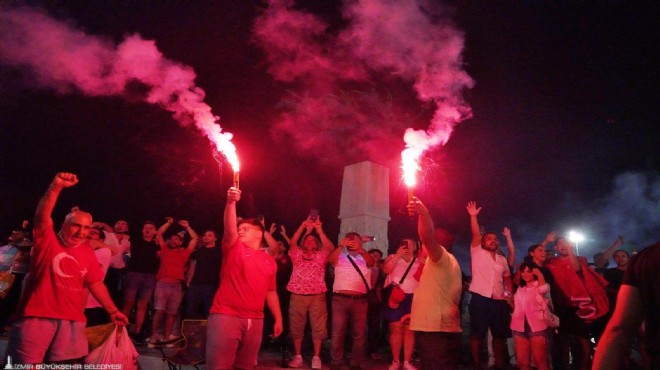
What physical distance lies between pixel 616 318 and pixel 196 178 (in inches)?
614

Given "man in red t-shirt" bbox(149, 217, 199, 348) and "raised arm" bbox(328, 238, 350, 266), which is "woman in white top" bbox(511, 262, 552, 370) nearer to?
"raised arm" bbox(328, 238, 350, 266)

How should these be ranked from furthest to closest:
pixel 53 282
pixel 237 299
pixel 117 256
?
pixel 117 256, pixel 237 299, pixel 53 282

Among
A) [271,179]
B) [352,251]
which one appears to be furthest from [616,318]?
[271,179]

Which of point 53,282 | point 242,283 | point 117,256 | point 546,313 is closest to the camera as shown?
point 53,282

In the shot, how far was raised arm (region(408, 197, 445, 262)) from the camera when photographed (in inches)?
150

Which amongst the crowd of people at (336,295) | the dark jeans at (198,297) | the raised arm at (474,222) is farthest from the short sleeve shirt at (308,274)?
the raised arm at (474,222)

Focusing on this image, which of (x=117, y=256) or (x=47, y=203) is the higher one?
(x=47, y=203)

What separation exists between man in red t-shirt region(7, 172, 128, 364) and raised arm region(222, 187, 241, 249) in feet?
4.67

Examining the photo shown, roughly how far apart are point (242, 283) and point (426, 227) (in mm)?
2057

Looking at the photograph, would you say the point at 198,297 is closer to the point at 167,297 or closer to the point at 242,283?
the point at 167,297

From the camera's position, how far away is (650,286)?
2012mm

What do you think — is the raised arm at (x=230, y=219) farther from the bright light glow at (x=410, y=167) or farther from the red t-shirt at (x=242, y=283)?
the bright light glow at (x=410, y=167)

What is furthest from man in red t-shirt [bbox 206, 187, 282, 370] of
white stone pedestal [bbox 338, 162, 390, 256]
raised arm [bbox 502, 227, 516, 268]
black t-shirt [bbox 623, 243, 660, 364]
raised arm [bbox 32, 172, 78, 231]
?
white stone pedestal [bbox 338, 162, 390, 256]

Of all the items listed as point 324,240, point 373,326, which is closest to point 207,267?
point 324,240
